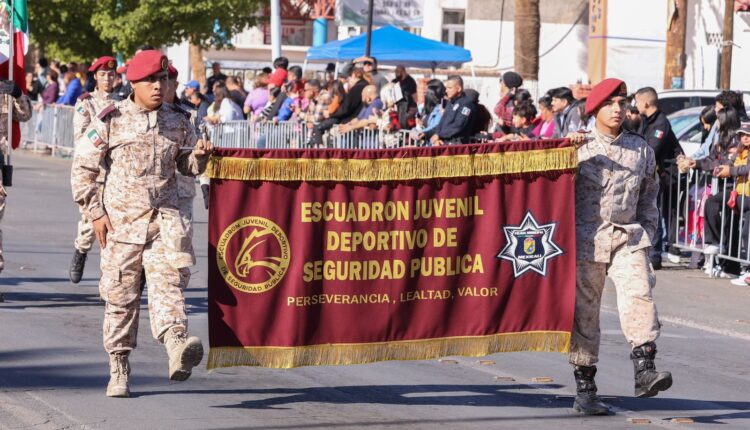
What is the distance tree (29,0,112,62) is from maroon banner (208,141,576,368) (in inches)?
1108

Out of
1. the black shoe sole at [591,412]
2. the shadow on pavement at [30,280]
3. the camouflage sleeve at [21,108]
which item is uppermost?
the camouflage sleeve at [21,108]

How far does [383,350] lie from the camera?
767 cm

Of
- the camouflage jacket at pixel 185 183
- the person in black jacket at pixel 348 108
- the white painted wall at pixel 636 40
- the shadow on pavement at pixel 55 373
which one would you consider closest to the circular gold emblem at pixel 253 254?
the camouflage jacket at pixel 185 183

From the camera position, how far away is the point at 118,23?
33844 mm

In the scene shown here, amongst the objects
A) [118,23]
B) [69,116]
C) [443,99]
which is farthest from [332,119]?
[118,23]

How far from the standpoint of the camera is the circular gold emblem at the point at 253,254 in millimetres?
7430

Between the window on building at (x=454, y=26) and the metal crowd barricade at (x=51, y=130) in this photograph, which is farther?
the window on building at (x=454, y=26)

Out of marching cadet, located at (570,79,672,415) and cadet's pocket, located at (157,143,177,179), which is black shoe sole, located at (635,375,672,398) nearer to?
marching cadet, located at (570,79,672,415)

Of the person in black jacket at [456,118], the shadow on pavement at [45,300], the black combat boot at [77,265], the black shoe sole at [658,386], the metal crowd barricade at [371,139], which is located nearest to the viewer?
the black shoe sole at [658,386]

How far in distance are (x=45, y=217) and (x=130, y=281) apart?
10735mm

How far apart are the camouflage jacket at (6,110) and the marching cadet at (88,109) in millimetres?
409

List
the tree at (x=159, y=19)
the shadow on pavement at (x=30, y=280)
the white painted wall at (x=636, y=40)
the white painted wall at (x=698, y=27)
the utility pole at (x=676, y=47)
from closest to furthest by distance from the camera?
the shadow on pavement at (x=30, y=280), the utility pole at (x=676, y=47), the tree at (x=159, y=19), the white painted wall at (x=698, y=27), the white painted wall at (x=636, y=40)

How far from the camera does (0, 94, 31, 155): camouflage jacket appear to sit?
11.0m

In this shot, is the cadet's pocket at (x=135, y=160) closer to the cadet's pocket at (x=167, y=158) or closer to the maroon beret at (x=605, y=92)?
the cadet's pocket at (x=167, y=158)
